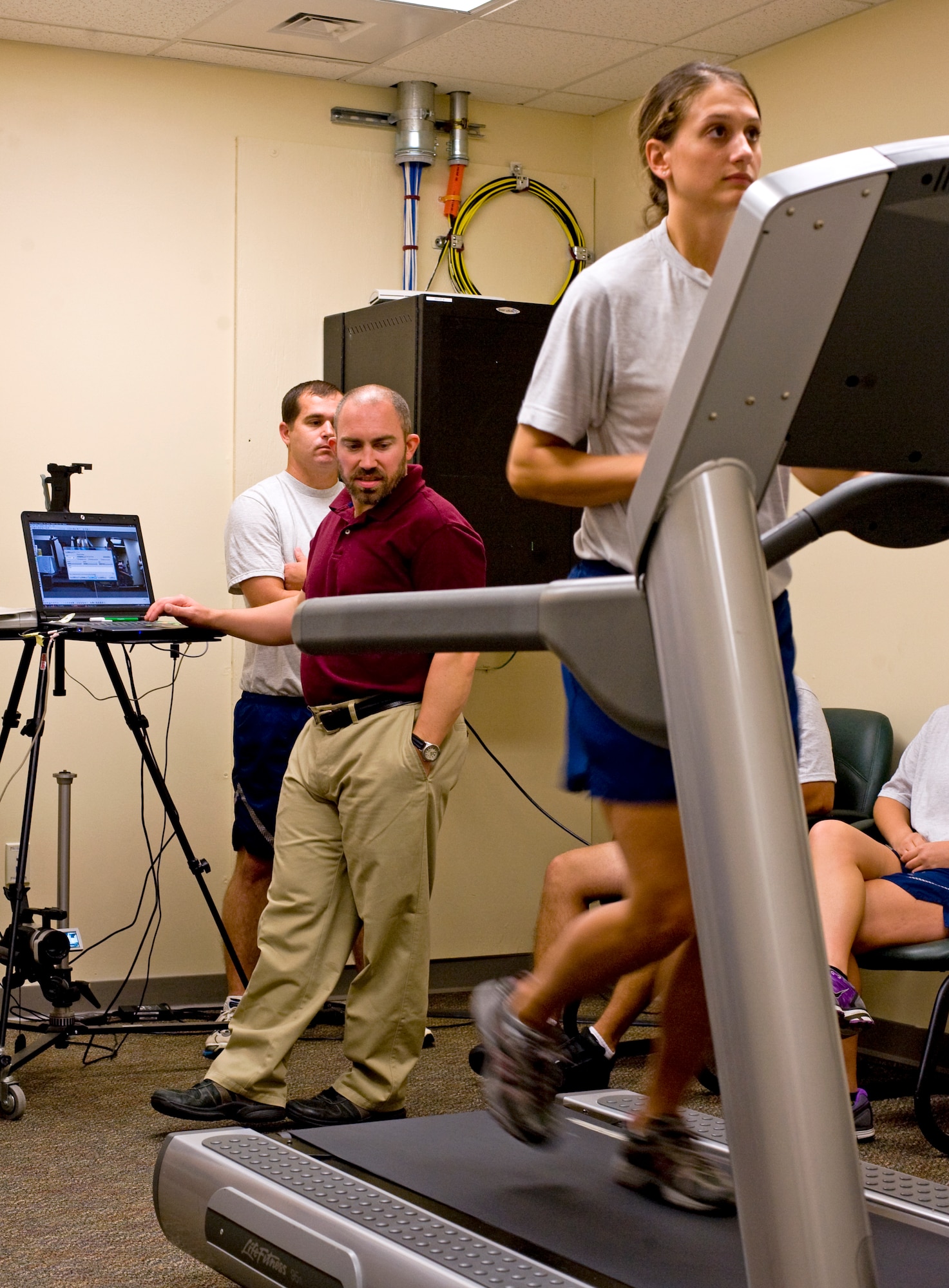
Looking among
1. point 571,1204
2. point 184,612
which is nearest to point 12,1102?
point 184,612

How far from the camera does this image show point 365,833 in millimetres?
3092

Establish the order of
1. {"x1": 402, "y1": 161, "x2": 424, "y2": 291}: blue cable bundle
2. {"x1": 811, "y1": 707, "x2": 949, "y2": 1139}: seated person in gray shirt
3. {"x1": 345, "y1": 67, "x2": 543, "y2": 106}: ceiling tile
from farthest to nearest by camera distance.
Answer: {"x1": 402, "y1": 161, "x2": 424, "y2": 291}: blue cable bundle
{"x1": 345, "y1": 67, "x2": 543, "y2": 106}: ceiling tile
{"x1": 811, "y1": 707, "x2": 949, "y2": 1139}: seated person in gray shirt

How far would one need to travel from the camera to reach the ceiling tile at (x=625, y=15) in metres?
4.14

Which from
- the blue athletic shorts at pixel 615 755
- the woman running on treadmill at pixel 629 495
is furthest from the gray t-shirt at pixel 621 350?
the blue athletic shorts at pixel 615 755

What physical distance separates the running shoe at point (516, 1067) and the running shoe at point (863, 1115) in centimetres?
123

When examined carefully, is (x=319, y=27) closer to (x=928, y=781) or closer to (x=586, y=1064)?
(x=928, y=781)

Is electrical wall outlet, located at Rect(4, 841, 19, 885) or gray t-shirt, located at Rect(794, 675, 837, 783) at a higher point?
gray t-shirt, located at Rect(794, 675, 837, 783)

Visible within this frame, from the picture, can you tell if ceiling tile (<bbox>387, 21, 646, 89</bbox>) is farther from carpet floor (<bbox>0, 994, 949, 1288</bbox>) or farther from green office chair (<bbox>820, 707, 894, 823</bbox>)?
carpet floor (<bbox>0, 994, 949, 1288</bbox>)

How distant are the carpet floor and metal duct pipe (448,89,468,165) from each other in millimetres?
2805

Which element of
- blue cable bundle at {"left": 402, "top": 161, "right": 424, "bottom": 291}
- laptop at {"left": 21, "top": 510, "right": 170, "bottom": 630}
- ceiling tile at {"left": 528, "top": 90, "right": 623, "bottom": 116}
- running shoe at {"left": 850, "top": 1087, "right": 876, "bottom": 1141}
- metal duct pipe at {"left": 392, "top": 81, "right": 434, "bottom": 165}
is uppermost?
ceiling tile at {"left": 528, "top": 90, "right": 623, "bottom": 116}

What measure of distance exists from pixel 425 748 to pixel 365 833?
0.22m

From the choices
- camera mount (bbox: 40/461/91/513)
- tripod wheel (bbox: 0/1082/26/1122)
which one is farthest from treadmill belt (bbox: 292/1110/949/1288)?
camera mount (bbox: 40/461/91/513)

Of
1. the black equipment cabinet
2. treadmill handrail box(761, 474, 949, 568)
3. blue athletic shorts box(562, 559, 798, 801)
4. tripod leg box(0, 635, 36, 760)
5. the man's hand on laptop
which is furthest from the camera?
the black equipment cabinet

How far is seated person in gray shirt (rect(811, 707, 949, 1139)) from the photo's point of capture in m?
3.23
